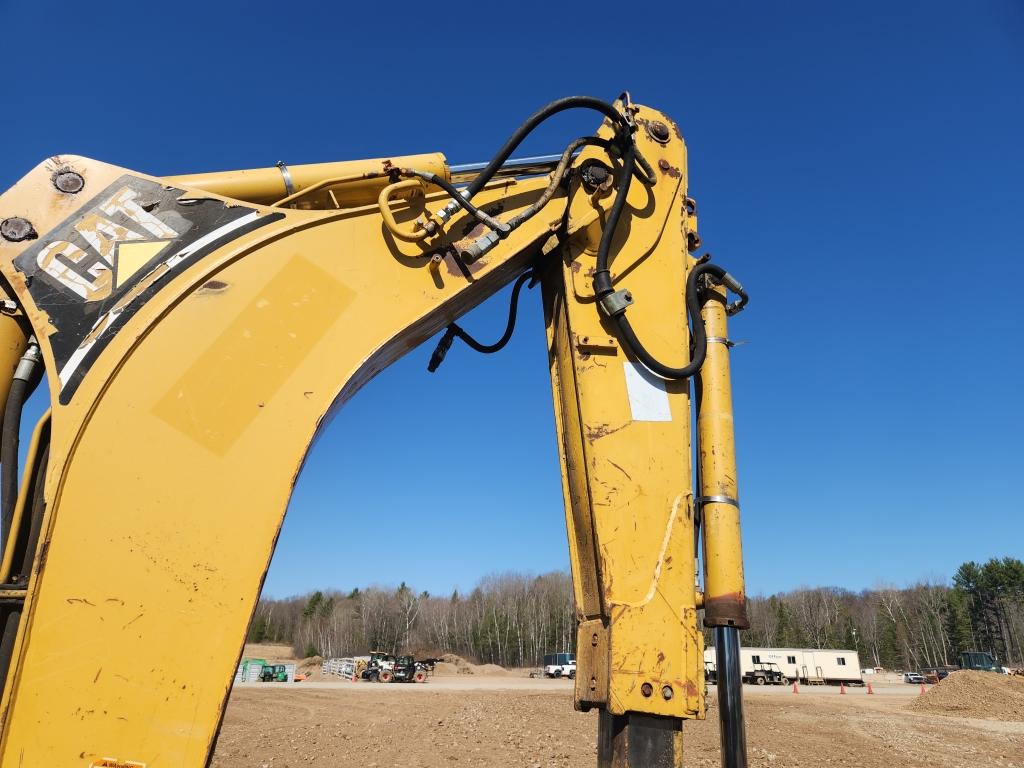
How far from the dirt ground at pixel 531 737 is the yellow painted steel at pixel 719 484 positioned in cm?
880

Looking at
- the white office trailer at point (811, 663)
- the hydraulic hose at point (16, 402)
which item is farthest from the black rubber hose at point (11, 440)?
the white office trailer at point (811, 663)

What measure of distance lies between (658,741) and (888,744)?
14.2 meters

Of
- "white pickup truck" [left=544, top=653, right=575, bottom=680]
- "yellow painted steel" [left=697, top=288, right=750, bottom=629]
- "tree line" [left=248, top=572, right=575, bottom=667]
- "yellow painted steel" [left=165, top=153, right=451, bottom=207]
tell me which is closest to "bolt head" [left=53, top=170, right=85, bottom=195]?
"yellow painted steel" [left=165, top=153, right=451, bottom=207]

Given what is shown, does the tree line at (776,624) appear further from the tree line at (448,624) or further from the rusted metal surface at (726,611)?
the rusted metal surface at (726,611)

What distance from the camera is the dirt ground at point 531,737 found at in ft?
35.8

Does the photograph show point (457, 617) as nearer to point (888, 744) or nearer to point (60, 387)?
point (888, 744)

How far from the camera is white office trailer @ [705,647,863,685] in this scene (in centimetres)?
4084

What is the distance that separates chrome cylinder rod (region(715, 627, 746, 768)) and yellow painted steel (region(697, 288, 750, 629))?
8cm

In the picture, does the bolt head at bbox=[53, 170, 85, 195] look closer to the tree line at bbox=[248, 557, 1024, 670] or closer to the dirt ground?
the dirt ground

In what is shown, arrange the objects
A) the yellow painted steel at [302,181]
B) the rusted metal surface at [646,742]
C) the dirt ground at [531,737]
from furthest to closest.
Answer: the dirt ground at [531,737] < the yellow painted steel at [302,181] < the rusted metal surface at [646,742]

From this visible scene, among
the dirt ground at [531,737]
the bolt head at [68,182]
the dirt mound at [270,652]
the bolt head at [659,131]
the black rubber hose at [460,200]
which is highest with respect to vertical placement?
the bolt head at [659,131]

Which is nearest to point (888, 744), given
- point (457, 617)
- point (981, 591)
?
point (457, 617)

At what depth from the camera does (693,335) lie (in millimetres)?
2959

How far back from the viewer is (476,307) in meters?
3.00
